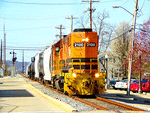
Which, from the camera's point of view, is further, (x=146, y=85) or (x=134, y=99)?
(x=146, y=85)

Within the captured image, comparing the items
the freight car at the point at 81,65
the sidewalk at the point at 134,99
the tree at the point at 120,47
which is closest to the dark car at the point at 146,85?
the sidewalk at the point at 134,99

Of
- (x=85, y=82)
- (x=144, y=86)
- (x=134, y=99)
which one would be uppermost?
(x=85, y=82)

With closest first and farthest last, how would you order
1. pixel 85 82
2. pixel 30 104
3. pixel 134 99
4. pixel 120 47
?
pixel 30 104 < pixel 85 82 < pixel 134 99 < pixel 120 47

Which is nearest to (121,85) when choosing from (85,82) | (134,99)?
(134,99)

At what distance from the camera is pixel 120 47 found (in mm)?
47812

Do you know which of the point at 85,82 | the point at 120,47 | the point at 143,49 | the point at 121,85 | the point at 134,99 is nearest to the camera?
the point at 85,82

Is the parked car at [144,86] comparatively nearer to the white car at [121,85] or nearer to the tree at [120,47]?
the white car at [121,85]

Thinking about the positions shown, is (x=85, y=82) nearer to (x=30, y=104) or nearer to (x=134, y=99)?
(x=134, y=99)

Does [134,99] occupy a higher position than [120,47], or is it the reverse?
[120,47]

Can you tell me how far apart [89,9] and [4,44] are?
160 feet

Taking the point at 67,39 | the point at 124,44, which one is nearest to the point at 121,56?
the point at 124,44

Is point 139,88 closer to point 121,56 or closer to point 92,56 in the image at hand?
point 92,56

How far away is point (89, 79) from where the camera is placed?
17781 millimetres

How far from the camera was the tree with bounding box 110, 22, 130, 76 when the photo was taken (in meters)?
47.5
